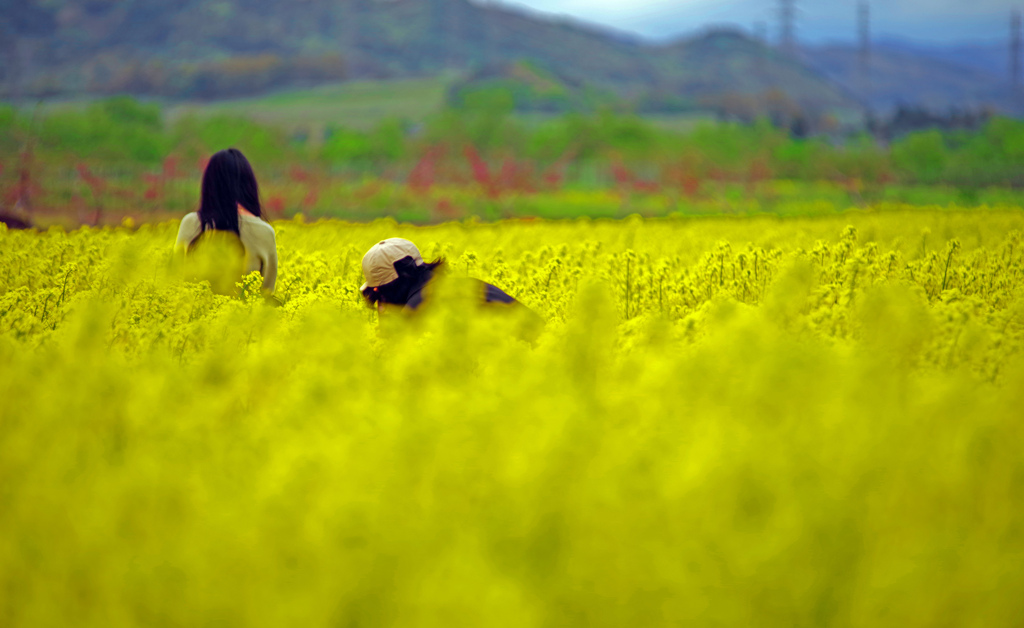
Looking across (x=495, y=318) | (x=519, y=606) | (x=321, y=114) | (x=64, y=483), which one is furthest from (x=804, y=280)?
(x=321, y=114)

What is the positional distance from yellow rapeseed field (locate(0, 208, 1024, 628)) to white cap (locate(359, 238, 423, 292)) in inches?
24.0

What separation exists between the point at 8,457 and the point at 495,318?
6.33 ft

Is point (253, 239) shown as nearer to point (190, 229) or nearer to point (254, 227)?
point (254, 227)

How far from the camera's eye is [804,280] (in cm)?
446

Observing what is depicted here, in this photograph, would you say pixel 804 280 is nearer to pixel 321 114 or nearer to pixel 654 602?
pixel 654 602

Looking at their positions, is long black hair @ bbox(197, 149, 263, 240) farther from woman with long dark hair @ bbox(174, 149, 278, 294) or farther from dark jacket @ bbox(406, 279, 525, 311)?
dark jacket @ bbox(406, 279, 525, 311)

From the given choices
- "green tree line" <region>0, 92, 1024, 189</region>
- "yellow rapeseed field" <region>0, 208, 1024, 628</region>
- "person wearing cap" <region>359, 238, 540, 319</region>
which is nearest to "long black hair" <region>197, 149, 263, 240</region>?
"person wearing cap" <region>359, 238, 540, 319</region>

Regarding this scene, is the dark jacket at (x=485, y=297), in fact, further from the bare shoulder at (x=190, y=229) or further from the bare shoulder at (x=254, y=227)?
the bare shoulder at (x=190, y=229)

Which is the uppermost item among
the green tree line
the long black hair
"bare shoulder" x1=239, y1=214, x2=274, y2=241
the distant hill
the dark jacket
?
the distant hill

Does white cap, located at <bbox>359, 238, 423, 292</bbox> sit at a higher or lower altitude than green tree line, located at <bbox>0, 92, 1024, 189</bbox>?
lower

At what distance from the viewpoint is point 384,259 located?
14.1 ft

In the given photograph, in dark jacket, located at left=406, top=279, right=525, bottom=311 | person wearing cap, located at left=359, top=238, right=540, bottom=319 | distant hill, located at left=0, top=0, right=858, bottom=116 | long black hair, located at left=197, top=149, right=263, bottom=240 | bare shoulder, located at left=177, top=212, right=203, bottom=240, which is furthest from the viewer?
distant hill, located at left=0, top=0, right=858, bottom=116

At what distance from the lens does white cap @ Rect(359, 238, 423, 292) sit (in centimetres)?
428

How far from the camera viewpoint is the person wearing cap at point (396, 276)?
4262 mm
